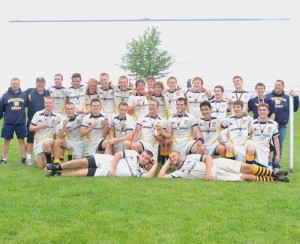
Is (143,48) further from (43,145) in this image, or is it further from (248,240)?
(248,240)

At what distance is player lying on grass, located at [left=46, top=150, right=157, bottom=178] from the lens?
25.8 feet

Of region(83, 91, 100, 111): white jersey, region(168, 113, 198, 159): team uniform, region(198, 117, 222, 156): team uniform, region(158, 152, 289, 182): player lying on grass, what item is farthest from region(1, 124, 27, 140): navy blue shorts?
region(198, 117, 222, 156): team uniform

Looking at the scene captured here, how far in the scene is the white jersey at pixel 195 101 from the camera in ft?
32.5

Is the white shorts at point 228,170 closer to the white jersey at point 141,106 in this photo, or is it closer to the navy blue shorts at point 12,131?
the white jersey at point 141,106

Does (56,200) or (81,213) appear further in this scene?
(56,200)

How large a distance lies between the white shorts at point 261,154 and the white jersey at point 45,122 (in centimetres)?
421

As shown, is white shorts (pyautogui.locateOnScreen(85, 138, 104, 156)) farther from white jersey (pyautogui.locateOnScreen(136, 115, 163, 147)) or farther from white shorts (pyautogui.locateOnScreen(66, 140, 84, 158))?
white jersey (pyautogui.locateOnScreen(136, 115, 163, 147))

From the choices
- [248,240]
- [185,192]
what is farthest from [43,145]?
[248,240]

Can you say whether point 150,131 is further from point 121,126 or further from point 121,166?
point 121,166

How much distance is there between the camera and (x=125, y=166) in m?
7.96

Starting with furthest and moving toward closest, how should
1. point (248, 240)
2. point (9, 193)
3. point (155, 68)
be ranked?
point (155, 68), point (9, 193), point (248, 240)

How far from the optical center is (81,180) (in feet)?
24.2

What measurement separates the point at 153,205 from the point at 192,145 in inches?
120

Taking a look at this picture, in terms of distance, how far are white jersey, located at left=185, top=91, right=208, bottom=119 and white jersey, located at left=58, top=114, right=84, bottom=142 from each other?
2.55 meters
